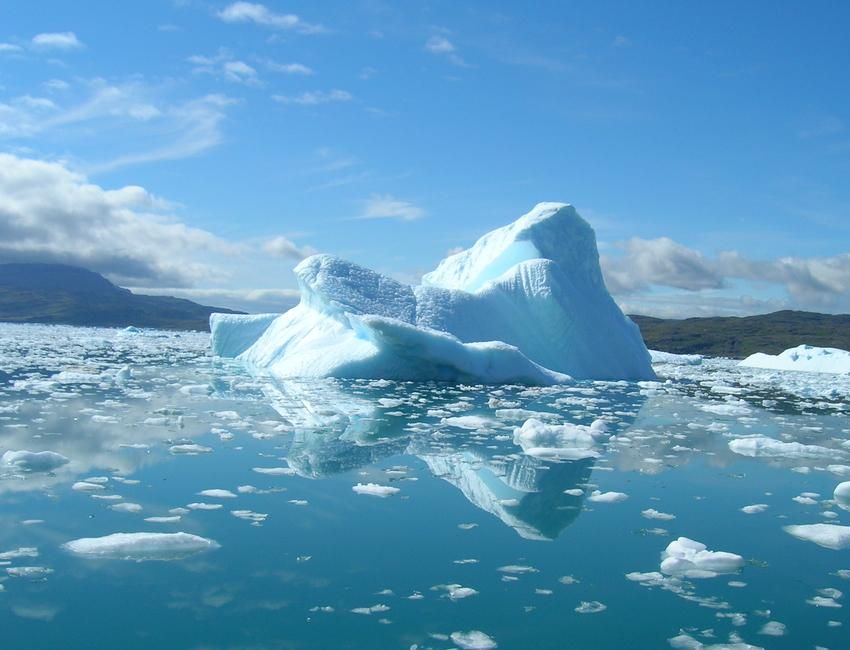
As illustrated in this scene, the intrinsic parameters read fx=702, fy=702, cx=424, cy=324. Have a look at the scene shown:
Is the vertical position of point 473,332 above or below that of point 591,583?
above

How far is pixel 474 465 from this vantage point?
6746 mm

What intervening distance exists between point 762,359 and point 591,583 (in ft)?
153

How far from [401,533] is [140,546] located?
1.61 metres

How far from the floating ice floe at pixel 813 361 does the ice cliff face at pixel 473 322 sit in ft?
63.3

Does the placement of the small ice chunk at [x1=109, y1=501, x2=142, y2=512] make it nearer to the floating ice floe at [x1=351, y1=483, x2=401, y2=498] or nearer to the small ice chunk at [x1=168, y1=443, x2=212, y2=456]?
the floating ice floe at [x1=351, y1=483, x2=401, y2=498]

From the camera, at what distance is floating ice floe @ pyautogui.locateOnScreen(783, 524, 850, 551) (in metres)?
4.75

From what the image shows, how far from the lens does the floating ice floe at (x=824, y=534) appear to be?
4.75 metres

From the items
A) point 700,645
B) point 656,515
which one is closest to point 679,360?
point 656,515

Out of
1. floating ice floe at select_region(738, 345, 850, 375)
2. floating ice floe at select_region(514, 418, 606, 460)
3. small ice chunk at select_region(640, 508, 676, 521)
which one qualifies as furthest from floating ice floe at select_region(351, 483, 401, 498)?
floating ice floe at select_region(738, 345, 850, 375)

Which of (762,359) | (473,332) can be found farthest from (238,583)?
(762,359)

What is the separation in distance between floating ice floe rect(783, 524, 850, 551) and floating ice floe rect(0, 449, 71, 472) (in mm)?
5883

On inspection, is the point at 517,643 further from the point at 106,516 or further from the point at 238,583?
the point at 106,516

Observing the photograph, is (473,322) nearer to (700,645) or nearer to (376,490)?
(376,490)

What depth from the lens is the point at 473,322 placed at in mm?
18016
